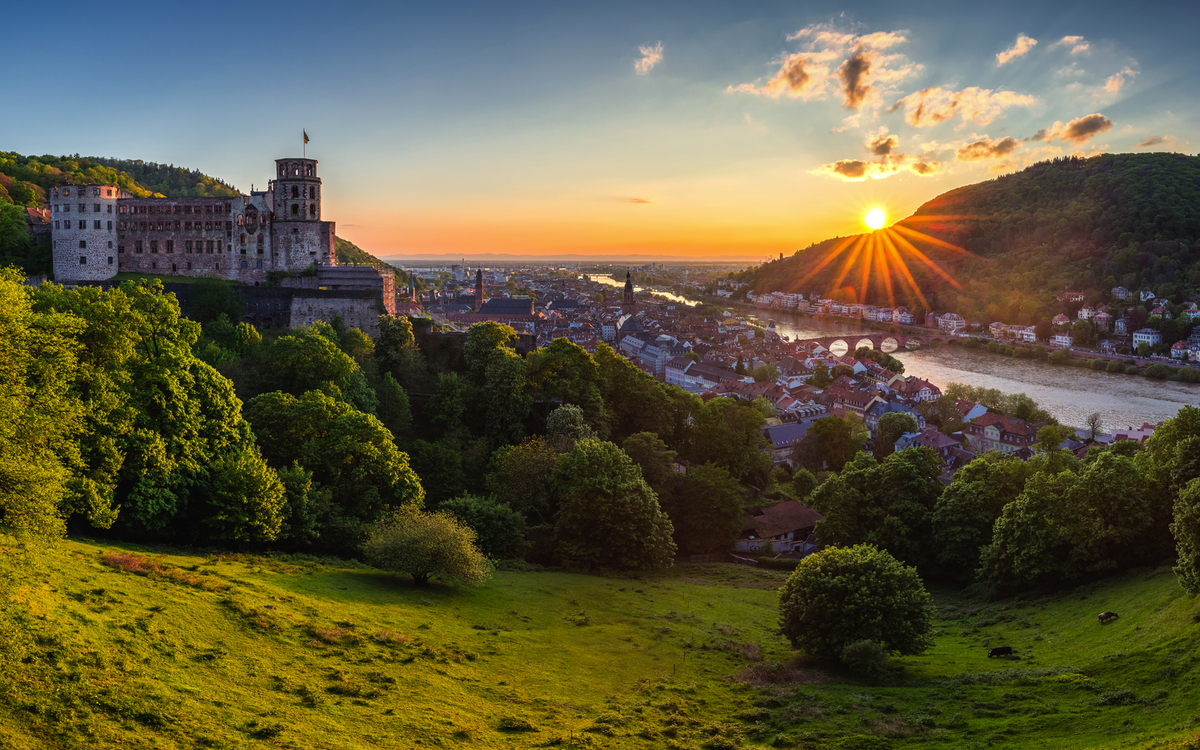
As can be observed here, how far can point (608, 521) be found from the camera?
29812 mm

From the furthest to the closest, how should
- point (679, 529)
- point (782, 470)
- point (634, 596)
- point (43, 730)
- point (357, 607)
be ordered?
point (782, 470), point (679, 529), point (634, 596), point (357, 607), point (43, 730)

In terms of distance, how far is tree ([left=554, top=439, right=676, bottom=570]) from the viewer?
29.8 metres

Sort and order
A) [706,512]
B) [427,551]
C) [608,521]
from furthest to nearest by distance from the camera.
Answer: [706,512] < [608,521] < [427,551]

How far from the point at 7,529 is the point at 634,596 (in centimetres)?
1795

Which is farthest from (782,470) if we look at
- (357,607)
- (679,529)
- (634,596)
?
(357,607)

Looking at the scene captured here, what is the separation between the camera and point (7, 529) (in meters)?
13.1

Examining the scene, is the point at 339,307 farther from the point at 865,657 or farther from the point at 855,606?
the point at 865,657

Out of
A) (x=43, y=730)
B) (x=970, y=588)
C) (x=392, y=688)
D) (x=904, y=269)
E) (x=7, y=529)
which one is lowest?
(x=970, y=588)

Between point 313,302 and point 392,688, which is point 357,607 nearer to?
point 392,688

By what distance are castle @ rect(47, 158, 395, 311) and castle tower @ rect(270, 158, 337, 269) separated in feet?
0.18

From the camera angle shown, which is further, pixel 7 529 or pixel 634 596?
pixel 634 596

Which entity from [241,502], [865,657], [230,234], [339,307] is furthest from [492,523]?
[230,234]

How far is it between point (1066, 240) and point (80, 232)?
156 metres

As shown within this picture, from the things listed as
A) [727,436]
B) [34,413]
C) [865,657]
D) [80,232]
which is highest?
[80,232]
